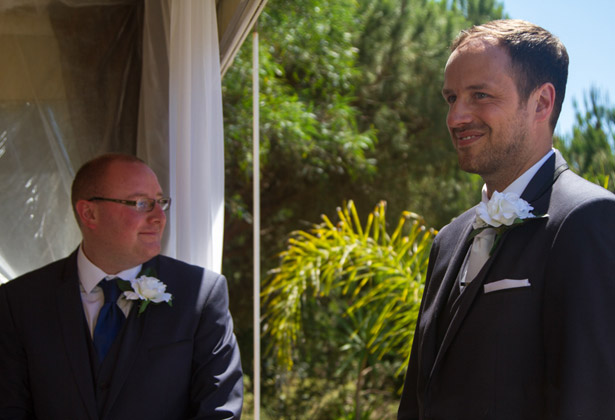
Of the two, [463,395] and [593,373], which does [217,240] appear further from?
[593,373]

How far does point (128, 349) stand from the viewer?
218 cm

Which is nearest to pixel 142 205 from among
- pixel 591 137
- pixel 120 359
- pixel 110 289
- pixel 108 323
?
pixel 110 289

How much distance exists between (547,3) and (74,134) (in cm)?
1114

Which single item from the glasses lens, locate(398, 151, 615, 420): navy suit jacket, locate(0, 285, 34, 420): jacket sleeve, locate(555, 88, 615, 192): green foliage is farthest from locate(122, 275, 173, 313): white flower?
locate(555, 88, 615, 192): green foliage

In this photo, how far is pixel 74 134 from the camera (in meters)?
3.06

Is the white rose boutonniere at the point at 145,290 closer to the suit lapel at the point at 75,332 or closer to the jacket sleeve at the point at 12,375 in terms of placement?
the suit lapel at the point at 75,332

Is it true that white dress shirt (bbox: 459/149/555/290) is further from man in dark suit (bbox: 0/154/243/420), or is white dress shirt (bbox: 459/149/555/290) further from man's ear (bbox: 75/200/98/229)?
man's ear (bbox: 75/200/98/229)

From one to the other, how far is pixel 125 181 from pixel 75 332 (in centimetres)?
53

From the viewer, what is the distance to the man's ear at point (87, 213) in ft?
7.92

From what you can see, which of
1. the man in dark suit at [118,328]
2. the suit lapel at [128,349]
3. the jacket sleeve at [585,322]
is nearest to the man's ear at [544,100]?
the jacket sleeve at [585,322]

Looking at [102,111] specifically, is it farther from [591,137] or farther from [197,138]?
[591,137]

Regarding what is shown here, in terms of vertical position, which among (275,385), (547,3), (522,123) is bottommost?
(275,385)

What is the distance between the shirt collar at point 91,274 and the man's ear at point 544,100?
1452 mm

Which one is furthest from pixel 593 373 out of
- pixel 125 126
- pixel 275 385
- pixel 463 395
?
pixel 275 385
